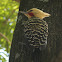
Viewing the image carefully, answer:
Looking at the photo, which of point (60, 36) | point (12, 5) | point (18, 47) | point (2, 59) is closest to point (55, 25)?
point (60, 36)

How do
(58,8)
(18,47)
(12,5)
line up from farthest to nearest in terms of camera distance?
(12,5) < (58,8) < (18,47)

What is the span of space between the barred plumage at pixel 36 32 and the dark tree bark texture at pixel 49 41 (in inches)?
2.9

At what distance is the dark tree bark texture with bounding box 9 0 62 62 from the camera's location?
114 cm

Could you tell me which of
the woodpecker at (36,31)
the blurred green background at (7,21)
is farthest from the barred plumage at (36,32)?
the blurred green background at (7,21)

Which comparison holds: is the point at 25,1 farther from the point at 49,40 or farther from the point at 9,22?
the point at 9,22

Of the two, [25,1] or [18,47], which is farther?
[25,1]

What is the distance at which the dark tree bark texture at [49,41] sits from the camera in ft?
3.75

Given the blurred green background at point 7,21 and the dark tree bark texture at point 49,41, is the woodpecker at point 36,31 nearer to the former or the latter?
the dark tree bark texture at point 49,41

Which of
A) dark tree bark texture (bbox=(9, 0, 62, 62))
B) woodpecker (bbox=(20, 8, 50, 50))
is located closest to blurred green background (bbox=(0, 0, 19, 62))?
dark tree bark texture (bbox=(9, 0, 62, 62))

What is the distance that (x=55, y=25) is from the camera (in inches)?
51.1

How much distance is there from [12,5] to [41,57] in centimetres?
275

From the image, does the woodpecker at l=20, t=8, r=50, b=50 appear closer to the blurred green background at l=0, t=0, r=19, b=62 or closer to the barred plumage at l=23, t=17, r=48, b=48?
the barred plumage at l=23, t=17, r=48, b=48

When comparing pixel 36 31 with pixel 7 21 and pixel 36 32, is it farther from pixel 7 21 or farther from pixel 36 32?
pixel 7 21

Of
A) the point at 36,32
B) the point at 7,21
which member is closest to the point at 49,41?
the point at 36,32
